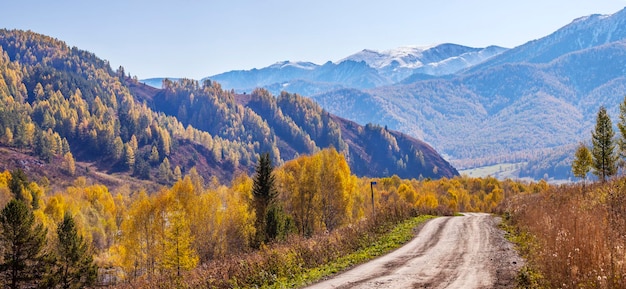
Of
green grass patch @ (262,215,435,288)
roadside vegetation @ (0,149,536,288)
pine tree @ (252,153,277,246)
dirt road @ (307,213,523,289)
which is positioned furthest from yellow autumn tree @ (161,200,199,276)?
dirt road @ (307,213,523,289)

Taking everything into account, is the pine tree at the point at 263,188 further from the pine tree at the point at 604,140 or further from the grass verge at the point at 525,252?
the pine tree at the point at 604,140

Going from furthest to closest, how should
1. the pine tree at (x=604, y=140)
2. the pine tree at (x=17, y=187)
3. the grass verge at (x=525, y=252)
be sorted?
the pine tree at (x=17, y=187), the pine tree at (x=604, y=140), the grass verge at (x=525, y=252)

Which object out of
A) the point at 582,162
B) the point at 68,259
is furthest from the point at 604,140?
the point at 68,259

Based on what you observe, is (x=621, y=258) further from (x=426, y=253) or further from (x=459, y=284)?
(x=426, y=253)

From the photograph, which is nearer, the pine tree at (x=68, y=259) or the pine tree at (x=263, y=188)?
the pine tree at (x=68, y=259)

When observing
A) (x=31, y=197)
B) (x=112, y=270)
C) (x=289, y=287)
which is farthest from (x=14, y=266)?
(x=31, y=197)

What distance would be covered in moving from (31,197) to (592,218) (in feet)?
375

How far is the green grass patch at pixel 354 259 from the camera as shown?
21.0 metres

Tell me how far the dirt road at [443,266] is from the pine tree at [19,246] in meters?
47.9

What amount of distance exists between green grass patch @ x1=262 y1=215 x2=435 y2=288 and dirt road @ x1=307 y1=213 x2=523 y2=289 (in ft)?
3.03

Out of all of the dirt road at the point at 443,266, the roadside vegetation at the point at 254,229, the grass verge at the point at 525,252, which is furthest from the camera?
the roadside vegetation at the point at 254,229

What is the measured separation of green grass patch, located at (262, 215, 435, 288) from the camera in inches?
828

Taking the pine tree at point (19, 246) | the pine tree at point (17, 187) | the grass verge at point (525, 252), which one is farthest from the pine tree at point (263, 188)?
the pine tree at point (17, 187)

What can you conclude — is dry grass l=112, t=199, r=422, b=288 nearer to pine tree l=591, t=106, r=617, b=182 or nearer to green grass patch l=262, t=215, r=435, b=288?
green grass patch l=262, t=215, r=435, b=288
